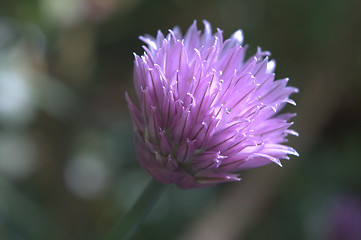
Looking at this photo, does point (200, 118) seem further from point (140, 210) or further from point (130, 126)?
point (130, 126)

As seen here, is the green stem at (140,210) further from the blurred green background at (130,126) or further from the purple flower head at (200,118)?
the blurred green background at (130,126)

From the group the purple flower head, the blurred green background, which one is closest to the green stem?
the purple flower head

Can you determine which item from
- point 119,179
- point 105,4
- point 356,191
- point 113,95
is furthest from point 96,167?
point 356,191

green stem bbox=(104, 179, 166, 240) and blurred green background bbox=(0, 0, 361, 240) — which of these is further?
blurred green background bbox=(0, 0, 361, 240)

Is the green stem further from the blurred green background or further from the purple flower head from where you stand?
the blurred green background

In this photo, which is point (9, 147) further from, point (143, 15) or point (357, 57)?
point (357, 57)

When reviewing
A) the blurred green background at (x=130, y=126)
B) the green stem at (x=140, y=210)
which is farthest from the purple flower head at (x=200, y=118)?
the blurred green background at (x=130, y=126)

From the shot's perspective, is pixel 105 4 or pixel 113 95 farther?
pixel 113 95
